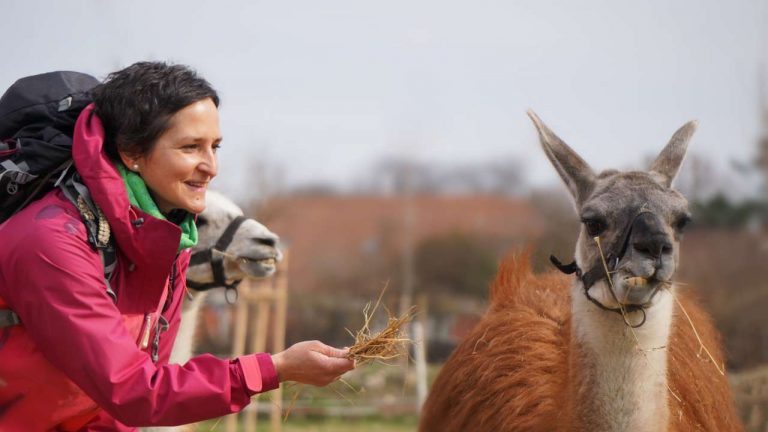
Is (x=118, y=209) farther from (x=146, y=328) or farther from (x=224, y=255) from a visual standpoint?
(x=224, y=255)

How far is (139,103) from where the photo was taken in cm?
253

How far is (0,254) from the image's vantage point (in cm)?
233

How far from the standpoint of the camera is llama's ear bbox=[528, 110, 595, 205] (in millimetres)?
3754

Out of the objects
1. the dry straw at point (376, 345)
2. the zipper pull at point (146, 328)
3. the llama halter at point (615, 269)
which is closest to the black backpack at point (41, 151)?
the zipper pull at point (146, 328)

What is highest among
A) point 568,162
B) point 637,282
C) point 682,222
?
point 568,162

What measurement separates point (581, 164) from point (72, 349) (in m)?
2.36

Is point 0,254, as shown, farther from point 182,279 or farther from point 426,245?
point 426,245

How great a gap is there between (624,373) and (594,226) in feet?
1.98

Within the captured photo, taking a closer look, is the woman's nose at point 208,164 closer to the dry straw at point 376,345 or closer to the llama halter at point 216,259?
the dry straw at point 376,345

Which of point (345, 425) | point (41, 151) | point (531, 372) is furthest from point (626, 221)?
point (345, 425)

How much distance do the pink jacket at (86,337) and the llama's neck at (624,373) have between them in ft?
4.82

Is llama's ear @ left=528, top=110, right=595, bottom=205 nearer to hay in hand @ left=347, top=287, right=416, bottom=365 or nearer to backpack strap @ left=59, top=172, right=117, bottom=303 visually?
hay in hand @ left=347, top=287, right=416, bottom=365

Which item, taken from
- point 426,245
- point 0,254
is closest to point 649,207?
point 0,254

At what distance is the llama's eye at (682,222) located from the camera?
3433mm
